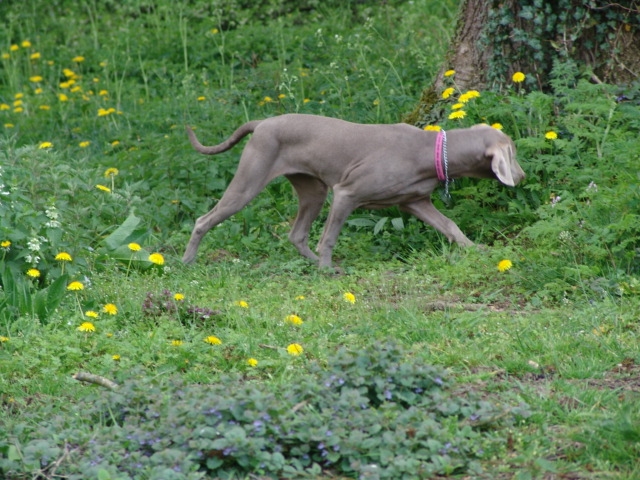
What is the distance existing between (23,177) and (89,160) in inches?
87.3

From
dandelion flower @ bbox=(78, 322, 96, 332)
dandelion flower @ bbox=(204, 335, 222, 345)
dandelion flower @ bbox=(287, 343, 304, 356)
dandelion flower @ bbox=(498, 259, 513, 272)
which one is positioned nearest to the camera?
dandelion flower @ bbox=(287, 343, 304, 356)

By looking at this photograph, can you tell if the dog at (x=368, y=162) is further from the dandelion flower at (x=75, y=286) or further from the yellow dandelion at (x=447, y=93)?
the dandelion flower at (x=75, y=286)

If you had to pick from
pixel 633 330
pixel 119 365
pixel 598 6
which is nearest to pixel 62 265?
pixel 119 365

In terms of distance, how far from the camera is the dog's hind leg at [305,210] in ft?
23.9

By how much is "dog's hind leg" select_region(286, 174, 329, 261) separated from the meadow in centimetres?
16

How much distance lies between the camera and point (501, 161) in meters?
6.62

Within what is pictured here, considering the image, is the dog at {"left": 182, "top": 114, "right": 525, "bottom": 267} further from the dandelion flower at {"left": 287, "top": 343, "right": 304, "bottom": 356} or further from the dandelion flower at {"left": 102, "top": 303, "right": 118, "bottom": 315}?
the dandelion flower at {"left": 287, "top": 343, "right": 304, "bottom": 356}

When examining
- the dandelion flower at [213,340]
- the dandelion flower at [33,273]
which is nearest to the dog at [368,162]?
the dandelion flower at [33,273]

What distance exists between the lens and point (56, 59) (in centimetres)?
1205

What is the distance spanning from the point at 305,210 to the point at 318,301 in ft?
4.83

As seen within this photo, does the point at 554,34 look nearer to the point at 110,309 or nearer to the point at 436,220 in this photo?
the point at 436,220

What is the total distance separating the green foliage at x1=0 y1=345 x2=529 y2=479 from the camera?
354cm

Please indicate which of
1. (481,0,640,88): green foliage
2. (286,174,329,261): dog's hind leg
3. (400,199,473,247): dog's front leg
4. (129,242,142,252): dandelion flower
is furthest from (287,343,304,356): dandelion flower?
(481,0,640,88): green foliage

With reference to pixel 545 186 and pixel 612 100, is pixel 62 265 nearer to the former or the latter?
pixel 545 186
